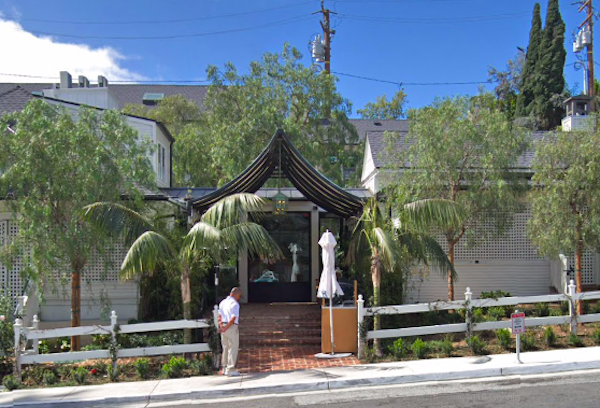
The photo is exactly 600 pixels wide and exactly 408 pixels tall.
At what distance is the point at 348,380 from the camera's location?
8.80 m

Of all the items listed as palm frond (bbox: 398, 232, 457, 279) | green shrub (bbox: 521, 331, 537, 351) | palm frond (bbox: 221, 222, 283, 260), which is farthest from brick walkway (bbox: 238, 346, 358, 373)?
green shrub (bbox: 521, 331, 537, 351)

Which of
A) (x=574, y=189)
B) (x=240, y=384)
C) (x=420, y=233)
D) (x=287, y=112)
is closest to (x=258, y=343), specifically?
(x=240, y=384)

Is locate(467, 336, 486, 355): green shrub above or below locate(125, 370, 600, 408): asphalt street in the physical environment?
above

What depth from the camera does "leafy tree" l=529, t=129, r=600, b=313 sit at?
38.2 feet

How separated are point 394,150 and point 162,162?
29.0 ft

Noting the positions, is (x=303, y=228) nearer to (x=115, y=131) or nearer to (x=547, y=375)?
(x=115, y=131)

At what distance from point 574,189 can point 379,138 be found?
741 centimetres

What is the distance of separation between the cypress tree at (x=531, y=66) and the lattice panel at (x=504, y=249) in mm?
21871

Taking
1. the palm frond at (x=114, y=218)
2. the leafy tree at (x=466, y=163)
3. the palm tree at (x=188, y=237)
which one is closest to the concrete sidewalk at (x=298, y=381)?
the palm tree at (x=188, y=237)

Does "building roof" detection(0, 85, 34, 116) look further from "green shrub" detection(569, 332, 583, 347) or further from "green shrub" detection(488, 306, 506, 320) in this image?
"green shrub" detection(569, 332, 583, 347)

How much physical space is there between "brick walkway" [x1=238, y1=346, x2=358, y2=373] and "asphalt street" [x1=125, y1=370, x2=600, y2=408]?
1.61 m

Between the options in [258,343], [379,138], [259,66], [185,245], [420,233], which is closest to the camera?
[185,245]

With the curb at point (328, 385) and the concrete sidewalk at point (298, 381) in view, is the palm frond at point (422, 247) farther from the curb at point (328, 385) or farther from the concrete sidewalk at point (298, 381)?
the curb at point (328, 385)

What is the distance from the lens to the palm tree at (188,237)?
9.92 m
